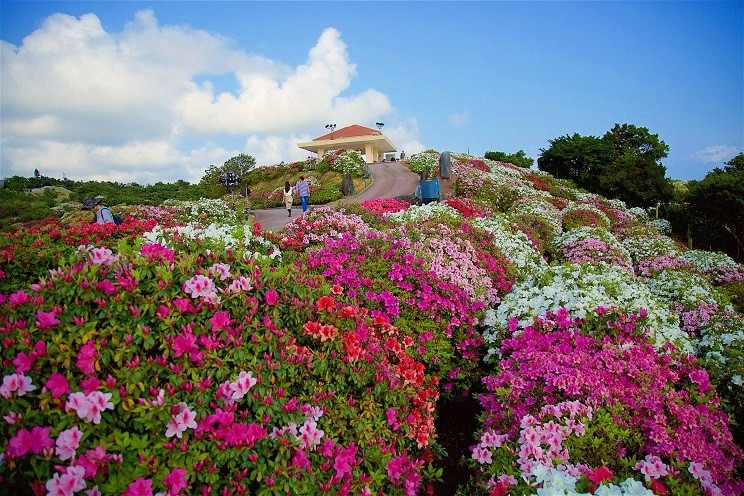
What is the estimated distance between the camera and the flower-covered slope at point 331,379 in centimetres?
210

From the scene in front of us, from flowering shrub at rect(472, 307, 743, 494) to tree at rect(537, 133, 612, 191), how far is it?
122 feet

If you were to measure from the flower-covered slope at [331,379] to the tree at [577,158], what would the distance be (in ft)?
121

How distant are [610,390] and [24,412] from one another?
3.77m

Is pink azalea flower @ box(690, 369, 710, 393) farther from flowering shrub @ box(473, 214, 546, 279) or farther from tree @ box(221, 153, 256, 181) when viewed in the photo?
tree @ box(221, 153, 256, 181)

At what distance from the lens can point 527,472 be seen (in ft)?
9.06

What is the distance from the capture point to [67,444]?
1.89 metres

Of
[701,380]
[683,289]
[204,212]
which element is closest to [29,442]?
[701,380]

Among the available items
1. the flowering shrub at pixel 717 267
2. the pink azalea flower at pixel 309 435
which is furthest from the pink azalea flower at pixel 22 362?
the flowering shrub at pixel 717 267

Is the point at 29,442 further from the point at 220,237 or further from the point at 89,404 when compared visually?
the point at 220,237

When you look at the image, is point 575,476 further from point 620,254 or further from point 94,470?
point 620,254

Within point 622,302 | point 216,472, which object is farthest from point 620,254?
point 216,472

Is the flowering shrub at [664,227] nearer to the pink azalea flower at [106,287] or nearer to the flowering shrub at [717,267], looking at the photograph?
the flowering shrub at [717,267]

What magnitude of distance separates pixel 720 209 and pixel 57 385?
24.8m

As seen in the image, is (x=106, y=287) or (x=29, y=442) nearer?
(x=29, y=442)
